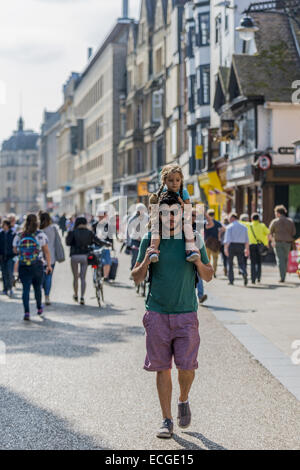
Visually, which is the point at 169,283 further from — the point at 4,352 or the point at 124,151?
the point at 124,151

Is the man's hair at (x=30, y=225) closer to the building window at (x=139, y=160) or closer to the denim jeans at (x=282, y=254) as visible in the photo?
the denim jeans at (x=282, y=254)

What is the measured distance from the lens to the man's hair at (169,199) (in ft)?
20.4

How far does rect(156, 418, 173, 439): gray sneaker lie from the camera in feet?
20.0

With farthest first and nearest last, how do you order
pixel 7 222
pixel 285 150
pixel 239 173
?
1. pixel 239 173
2. pixel 285 150
3. pixel 7 222

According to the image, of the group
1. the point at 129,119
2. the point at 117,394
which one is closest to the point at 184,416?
the point at 117,394

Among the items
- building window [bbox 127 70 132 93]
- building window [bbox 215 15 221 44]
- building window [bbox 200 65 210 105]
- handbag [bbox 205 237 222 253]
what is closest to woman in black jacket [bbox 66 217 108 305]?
handbag [bbox 205 237 222 253]

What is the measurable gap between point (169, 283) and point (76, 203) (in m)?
106

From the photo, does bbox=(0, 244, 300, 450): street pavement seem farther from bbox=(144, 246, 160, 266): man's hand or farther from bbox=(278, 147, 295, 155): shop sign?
bbox=(278, 147, 295, 155): shop sign

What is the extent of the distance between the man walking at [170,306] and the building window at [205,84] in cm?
3724

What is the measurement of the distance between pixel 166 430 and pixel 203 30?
3881 centimetres

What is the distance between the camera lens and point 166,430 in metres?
6.14

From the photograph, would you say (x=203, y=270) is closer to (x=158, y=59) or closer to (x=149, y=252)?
(x=149, y=252)

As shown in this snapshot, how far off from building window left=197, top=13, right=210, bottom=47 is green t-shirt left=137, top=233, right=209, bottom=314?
3783 centimetres
